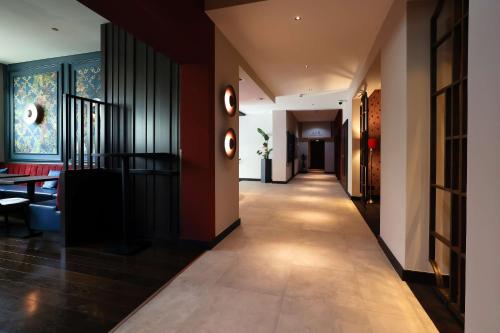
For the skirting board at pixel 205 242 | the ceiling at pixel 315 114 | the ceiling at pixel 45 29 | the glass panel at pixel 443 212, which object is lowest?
the skirting board at pixel 205 242

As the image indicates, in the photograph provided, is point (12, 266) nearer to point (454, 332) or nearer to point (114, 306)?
point (114, 306)

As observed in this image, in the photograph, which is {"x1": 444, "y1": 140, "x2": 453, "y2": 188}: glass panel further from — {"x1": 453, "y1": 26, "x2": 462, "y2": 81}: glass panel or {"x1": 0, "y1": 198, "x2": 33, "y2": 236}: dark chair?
{"x1": 0, "y1": 198, "x2": 33, "y2": 236}: dark chair

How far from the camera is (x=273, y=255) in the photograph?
3209 millimetres

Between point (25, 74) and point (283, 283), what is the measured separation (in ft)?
25.8

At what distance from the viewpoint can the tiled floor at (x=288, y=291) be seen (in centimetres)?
191

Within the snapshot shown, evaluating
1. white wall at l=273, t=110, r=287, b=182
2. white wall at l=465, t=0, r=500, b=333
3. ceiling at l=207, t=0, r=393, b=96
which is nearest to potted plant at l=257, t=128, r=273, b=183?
white wall at l=273, t=110, r=287, b=182

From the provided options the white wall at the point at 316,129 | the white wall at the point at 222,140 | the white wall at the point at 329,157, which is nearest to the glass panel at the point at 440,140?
the white wall at the point at 222,140

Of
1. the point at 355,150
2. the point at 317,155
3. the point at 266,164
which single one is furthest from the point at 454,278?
the point at 317,155

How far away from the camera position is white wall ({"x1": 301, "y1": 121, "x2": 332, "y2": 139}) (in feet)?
53.2

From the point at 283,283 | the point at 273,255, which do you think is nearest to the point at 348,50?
the point at 273,255

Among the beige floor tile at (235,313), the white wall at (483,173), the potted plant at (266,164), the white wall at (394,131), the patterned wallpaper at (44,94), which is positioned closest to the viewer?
the white wall at (483,173)

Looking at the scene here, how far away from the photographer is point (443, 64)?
2.42 meters

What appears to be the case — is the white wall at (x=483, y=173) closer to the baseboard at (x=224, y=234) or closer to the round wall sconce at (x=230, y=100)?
the baseboard at (x=224, y=234)

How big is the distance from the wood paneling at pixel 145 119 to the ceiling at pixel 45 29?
642mm
